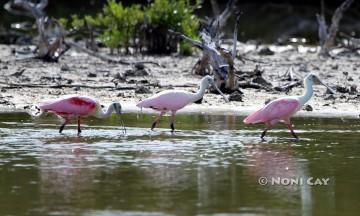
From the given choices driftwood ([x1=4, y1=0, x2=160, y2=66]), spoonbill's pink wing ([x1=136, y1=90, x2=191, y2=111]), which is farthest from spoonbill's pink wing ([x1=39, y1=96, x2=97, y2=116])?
driftwood ([x1=4, y1=0, x2=160, y2=66])

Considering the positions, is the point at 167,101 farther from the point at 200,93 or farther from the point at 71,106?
the point at 71,106

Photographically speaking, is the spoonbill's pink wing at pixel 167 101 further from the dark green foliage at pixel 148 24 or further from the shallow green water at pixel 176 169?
the dark green foliage at pixel 148 24

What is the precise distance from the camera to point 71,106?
11539 mm

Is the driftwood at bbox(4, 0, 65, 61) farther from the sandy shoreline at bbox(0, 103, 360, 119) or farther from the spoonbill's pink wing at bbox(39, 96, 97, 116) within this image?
the spoonbill's pink wing at bbox(39, 96, 97, 116)

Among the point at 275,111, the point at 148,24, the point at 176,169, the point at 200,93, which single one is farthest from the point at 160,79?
the point at 176,169

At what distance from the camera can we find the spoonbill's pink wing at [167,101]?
39.1 feet

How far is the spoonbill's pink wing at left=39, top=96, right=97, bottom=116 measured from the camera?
1152cm

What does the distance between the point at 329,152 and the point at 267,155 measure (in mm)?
638

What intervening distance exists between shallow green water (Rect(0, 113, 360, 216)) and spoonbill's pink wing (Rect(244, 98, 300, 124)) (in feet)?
0.73

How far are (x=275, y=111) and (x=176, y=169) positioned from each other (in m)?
2.74

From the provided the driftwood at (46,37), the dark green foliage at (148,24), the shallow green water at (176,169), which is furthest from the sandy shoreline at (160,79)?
the shallow green water at (176,169)

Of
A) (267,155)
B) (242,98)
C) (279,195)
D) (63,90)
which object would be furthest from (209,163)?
(63,90)

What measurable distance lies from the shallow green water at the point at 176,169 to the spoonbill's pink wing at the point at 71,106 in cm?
26

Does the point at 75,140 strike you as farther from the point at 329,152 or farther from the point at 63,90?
the point at 63,90
